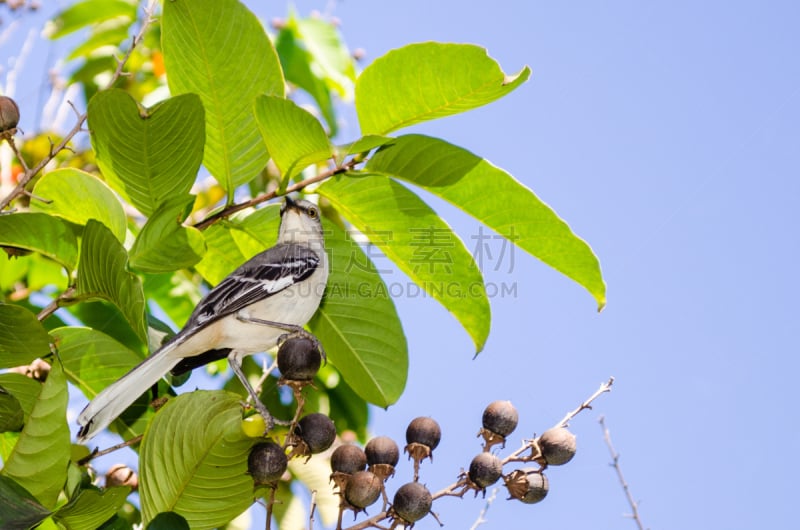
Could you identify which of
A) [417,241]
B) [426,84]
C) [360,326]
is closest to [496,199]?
[417,241]

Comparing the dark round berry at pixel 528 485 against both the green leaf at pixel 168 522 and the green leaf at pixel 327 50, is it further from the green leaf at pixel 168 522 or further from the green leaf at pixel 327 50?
the green leaf at pixel 327 50

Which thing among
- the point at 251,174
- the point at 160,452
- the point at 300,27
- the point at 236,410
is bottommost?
the point at 160,452

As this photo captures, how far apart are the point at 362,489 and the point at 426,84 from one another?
1495mm

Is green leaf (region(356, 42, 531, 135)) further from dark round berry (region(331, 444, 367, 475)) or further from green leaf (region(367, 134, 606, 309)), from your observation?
dark round berry (region(331, 444, 367, 475))

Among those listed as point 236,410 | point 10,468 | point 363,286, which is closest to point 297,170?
point 363,286

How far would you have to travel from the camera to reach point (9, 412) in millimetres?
2986

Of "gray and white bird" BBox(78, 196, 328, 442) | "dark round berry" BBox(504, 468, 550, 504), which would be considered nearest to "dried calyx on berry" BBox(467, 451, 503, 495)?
"dark round berry" BBox(504, 468, 550, 504)

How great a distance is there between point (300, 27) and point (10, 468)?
422 cm

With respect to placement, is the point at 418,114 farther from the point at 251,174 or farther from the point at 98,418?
the point at 98,418

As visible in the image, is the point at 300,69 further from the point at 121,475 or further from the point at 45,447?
the point at 45,447

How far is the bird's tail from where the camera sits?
3166mm

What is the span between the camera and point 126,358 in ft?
12.3

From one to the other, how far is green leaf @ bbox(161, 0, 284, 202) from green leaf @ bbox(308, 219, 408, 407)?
24.0 inches

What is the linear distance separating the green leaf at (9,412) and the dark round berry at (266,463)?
852 mm
